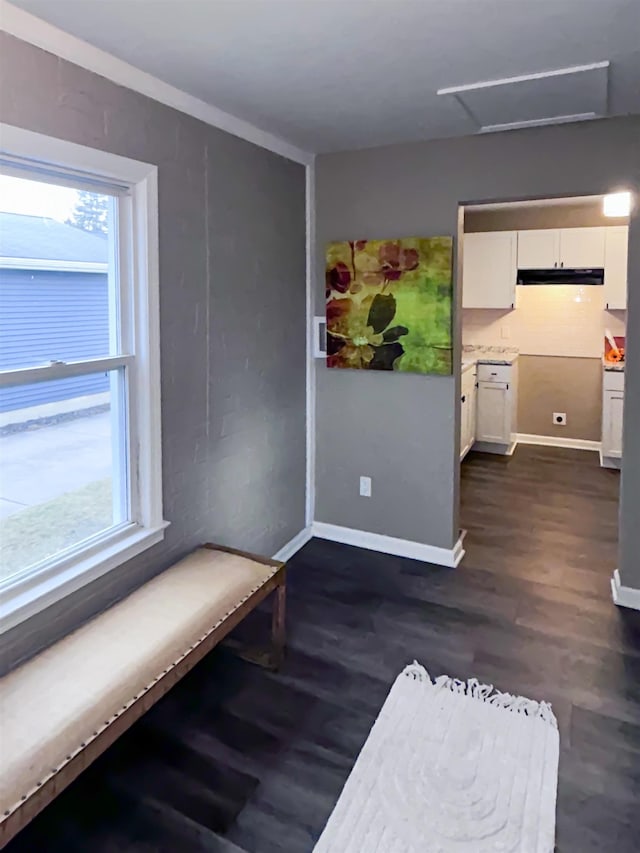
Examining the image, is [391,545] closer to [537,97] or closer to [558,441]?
[537,97]

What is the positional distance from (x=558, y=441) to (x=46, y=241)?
554 cm

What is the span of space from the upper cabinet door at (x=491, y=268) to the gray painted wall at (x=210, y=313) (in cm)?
307

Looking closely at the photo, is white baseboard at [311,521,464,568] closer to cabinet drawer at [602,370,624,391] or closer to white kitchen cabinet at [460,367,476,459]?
white kitchen cabinet at [460,367,476,459]

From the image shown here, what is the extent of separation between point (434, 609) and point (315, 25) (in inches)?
101

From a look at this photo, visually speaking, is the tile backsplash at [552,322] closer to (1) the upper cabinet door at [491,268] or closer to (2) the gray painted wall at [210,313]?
(1) the upper cabinet door at [491,268]

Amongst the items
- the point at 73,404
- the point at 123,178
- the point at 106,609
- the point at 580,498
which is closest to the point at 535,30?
the point at 123,178

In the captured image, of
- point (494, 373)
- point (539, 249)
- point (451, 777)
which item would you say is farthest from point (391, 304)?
point (539, 249)

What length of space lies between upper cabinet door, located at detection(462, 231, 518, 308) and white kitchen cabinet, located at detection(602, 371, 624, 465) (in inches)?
47.1

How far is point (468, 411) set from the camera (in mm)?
5812

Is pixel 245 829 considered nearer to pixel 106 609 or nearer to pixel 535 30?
pixel 106 609

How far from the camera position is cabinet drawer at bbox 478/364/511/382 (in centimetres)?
602

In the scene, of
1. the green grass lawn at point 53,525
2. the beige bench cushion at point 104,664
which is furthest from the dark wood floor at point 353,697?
the green grass lawn at point 53,525

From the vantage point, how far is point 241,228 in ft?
9.90

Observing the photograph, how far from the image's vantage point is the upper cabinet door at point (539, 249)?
5859 mm
